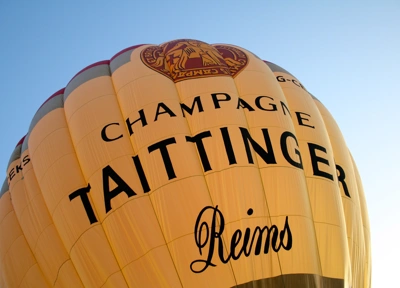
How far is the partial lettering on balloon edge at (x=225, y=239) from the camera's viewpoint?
213 inches

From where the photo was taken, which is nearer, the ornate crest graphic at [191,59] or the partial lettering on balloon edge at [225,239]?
the partial lettering on balloon edge at [225,239]

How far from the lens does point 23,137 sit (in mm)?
7840

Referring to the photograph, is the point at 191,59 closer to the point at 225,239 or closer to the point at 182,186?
the point at 182,186

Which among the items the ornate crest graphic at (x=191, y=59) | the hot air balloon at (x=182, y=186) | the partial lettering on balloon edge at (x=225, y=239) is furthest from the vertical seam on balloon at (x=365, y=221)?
the ornate crest graphic at (x=191, y=59)

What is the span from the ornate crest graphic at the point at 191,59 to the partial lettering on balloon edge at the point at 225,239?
1.91 meters

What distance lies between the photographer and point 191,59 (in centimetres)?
683

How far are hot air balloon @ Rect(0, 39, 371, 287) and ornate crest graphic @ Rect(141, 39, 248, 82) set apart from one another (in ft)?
0.07

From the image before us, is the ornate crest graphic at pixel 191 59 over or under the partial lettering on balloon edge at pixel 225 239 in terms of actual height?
over

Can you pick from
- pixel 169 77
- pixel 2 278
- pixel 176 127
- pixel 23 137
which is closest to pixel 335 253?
pixel 176 127

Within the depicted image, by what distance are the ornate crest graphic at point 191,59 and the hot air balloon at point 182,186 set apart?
2 cm

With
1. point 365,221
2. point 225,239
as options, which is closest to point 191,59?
point 225,239

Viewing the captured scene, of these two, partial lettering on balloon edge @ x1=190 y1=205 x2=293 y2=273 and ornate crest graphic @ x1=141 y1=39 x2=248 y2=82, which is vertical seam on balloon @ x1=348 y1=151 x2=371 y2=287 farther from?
ornate crest graphic @ x1=141 y1=39 x2=248 y2=82

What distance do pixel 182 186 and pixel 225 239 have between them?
72 cm

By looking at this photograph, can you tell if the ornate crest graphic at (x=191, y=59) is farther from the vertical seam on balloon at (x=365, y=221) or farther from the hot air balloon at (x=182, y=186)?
the vertical seam on balloon at (x=365, y=221)
